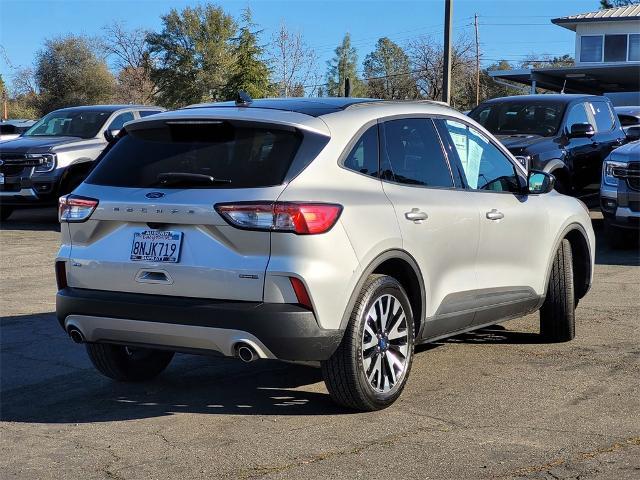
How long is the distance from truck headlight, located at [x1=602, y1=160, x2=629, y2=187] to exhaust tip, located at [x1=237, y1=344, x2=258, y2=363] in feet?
27.1

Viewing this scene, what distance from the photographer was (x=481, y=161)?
21.6ft

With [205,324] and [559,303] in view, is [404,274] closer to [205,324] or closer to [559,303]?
[205,324]

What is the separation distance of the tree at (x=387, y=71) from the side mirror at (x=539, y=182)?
54.0 m

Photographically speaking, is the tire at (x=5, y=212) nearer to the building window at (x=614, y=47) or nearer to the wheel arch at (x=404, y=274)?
the wheel arch at (x=404, y=274)

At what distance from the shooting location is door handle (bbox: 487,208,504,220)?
6.34 meters

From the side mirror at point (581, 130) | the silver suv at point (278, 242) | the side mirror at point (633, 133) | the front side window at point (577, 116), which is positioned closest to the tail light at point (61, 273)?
the silver suv at point (278, 242)

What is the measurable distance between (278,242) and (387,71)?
210 ft

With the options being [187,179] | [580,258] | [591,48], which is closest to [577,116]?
[580,258]

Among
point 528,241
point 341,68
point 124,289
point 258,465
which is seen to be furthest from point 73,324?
point 341,68

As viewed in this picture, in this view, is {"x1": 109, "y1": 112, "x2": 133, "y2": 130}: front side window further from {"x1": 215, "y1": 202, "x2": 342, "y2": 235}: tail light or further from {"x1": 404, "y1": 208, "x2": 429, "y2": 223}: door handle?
{"x1": 215, "y1": 202, "x2": 342, "y2": 235}: tail light

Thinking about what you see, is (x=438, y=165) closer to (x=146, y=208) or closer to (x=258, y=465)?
(x=146, y=208)

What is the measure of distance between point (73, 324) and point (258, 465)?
145cm

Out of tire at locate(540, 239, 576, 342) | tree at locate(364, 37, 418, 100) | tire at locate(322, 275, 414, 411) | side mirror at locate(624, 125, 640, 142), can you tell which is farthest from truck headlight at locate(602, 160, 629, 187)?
tree at locate(364, 37, 418, 100)

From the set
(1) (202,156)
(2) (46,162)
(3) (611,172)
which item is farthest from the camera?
(2) (46,162)
